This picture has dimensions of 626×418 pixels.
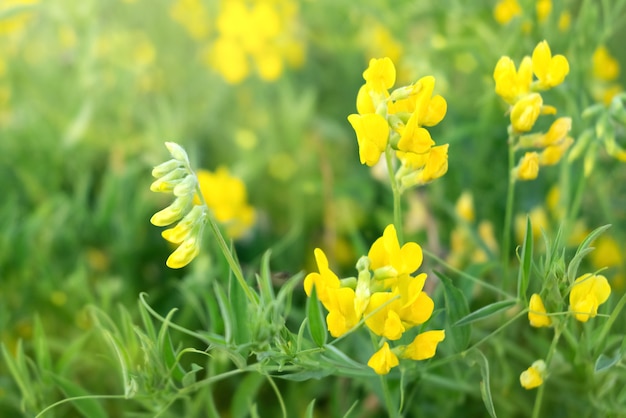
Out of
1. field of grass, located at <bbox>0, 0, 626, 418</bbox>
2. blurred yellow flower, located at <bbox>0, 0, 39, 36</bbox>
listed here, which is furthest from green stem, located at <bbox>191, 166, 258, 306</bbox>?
blurred yellow flower, located at <bbox>0, 0, 39, 36</bbox>

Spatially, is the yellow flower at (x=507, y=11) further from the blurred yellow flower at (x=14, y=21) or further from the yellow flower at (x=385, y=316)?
the blurred yellow flower at (x=14, y=21)

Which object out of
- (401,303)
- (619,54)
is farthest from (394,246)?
(619,54)

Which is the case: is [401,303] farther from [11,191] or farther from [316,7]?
[316,7]

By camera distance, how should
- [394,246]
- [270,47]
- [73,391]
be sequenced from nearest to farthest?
[394,246], [73,391], [270,47]

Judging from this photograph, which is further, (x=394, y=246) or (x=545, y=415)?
(x=545, y=415)

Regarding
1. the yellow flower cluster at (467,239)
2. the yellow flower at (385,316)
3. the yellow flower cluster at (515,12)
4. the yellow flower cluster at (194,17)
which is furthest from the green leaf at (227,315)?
the yellow flower cluster at (194,17)

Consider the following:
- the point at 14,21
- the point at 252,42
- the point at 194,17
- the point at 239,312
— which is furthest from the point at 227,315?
the point at 194,17
